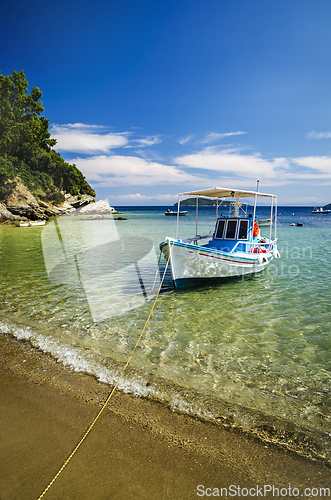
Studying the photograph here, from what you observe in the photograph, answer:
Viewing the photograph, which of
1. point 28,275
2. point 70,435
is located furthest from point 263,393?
point 28,275

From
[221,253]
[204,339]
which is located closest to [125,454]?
[204,339]

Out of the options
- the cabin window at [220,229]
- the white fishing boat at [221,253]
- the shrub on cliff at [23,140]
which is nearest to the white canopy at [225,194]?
the white fishing boat at [221,253]

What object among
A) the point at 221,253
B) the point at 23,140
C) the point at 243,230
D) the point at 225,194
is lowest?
the point at 221,253

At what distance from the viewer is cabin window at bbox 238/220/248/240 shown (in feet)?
43.6

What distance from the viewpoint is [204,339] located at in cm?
673

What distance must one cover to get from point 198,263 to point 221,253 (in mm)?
1136

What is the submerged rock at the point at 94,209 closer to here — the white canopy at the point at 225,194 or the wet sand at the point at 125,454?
the white canopy at the point at 225,194

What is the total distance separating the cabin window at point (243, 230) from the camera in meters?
13.3

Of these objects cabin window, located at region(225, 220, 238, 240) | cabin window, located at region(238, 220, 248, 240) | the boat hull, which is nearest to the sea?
the boat hull

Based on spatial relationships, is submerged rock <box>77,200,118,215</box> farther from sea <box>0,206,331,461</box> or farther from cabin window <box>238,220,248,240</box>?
cabin window <box>238,220,248,240</box>

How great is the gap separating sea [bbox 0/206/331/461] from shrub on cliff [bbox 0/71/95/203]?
4843cm

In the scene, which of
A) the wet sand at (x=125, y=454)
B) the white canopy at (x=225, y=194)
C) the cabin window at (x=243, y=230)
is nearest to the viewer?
the wet sand at (x=125, y=454)

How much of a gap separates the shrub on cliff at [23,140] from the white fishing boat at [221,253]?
159ft

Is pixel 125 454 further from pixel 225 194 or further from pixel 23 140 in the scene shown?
pixel 23 140
